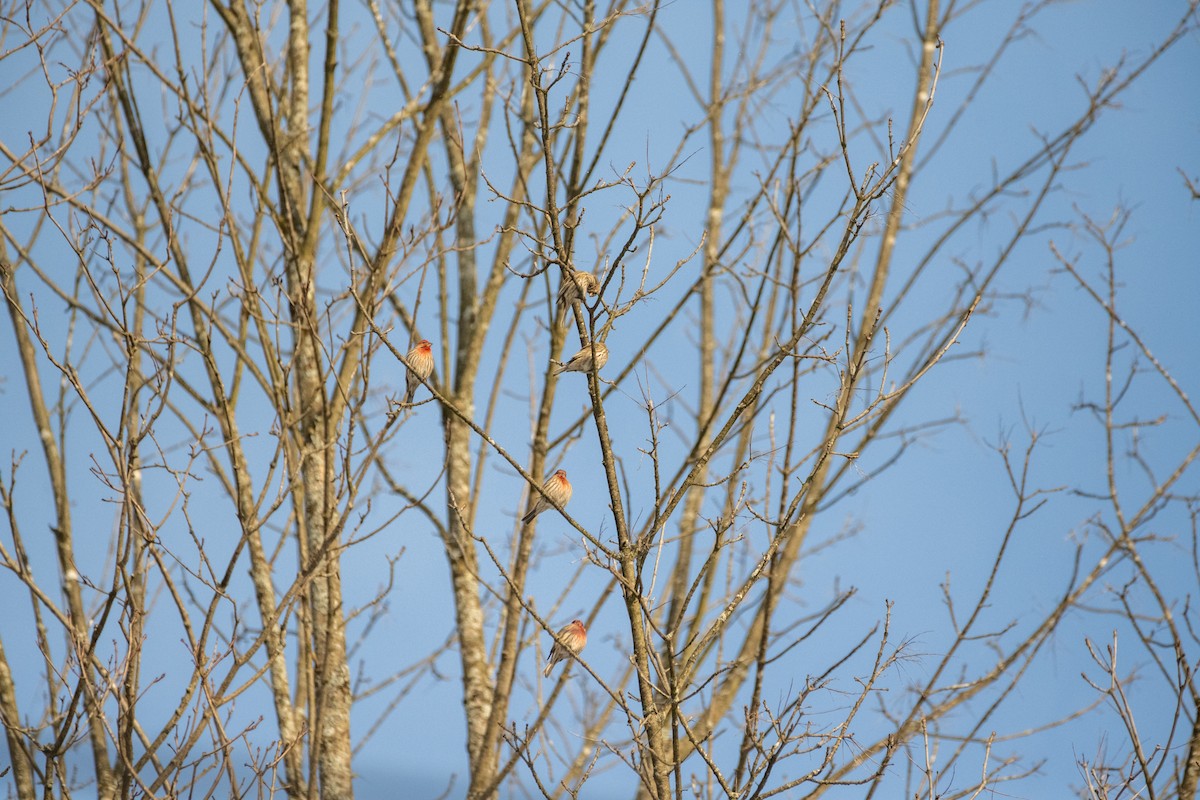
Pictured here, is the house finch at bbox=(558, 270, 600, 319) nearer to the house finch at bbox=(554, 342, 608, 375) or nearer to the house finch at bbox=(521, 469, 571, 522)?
the house finch at bbox=(554, 342, 608, 375)

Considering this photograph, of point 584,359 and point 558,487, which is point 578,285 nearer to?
point 584,359

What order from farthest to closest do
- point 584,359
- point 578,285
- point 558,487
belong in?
point 558,487
point 584,359
point 578,285

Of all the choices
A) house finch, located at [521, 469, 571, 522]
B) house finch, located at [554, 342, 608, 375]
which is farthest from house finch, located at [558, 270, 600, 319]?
house finch, located at [521, 469, 571, 522]

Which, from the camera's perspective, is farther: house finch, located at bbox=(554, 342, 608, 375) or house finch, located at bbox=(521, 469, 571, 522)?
house finch, located at bbox=(521, 469, 571, 522)

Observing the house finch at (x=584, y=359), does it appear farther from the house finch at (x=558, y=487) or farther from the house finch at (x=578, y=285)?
the house finch at (x=558, y=487)

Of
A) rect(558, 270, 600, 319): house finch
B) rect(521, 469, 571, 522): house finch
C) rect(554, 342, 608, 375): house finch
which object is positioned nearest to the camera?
rect(558, 270, 600, 319): house finch

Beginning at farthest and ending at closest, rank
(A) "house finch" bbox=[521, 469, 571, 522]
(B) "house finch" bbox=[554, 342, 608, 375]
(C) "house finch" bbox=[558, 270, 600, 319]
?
(A) "house finch" bbox=[521, 469, 571, 522], (B) "house finch" bbox=[554, 342, 608, 375], (C) "house finch" bbox=[558, 270, 600, 319]

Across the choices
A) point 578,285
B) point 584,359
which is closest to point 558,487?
point 584,359

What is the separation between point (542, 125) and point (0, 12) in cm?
197

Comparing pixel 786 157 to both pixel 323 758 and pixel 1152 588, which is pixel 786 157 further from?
pixel 323 758

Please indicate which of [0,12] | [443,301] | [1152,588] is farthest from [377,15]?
[1152,588]

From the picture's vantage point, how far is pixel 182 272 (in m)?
3.60

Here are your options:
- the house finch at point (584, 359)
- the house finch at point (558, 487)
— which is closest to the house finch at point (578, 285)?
the house finch at point (584, 359)

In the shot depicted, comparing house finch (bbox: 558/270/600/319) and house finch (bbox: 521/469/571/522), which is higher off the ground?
house finch (bbox: 521/469/571/522)
